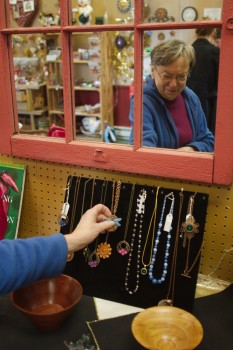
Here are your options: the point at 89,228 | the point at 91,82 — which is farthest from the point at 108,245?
the point at 91,82

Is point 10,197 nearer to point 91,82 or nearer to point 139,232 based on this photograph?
point 139,232

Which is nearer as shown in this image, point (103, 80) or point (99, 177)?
point (99, 177)

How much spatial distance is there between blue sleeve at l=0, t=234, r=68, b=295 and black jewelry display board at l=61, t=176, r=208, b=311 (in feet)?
0.79

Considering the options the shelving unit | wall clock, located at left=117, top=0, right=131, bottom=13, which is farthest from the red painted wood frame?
the shelving unit

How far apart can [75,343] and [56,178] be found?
503 millimetres

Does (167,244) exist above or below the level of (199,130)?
below

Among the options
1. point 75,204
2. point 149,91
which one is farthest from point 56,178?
point 149,91

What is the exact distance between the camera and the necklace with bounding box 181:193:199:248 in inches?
37.6

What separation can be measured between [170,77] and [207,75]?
1.07ft

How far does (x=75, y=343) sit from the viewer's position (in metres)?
0.85

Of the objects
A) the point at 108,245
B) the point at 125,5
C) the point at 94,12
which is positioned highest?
the point at 94,12

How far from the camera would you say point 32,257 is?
81 centimetres

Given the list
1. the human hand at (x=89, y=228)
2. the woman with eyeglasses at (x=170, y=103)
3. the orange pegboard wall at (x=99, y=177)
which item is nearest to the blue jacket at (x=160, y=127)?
the woman with eyeglasses at (x=170, y=103)

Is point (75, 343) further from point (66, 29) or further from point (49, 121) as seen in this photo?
point (49, 121)
